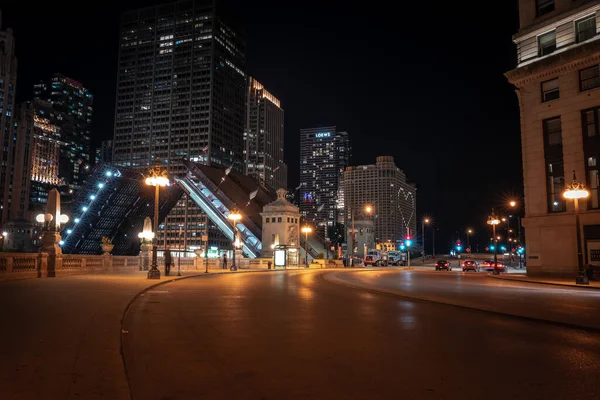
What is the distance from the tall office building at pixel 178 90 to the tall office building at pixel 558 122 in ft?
491

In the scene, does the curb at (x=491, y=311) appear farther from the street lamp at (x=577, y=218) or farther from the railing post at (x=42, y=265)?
the railing post at (x=42, y=265)

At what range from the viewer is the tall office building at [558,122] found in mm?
32344

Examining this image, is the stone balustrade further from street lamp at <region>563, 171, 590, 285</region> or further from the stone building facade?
street lamp at <region>563, 171, 590, 285</region>

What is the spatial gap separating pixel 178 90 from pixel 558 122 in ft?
553

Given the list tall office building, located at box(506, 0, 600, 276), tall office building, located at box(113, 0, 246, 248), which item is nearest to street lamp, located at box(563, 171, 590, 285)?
tall office building, located at box(506, 0, 600, 276)

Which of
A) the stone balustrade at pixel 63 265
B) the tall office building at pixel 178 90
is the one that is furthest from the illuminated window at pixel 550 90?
the tall office building at pixel 178 90

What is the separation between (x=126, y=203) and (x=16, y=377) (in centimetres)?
7266

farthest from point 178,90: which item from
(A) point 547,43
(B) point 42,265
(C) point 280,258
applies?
(B) point 42,265

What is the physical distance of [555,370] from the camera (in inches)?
275

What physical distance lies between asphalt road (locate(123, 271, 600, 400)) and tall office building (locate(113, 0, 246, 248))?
170m

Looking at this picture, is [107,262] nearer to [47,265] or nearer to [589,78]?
[47,265]

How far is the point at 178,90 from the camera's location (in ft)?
613

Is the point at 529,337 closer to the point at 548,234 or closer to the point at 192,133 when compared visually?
the point at 548,234

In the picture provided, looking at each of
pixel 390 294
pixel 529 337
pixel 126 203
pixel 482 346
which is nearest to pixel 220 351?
pixel 482 346
